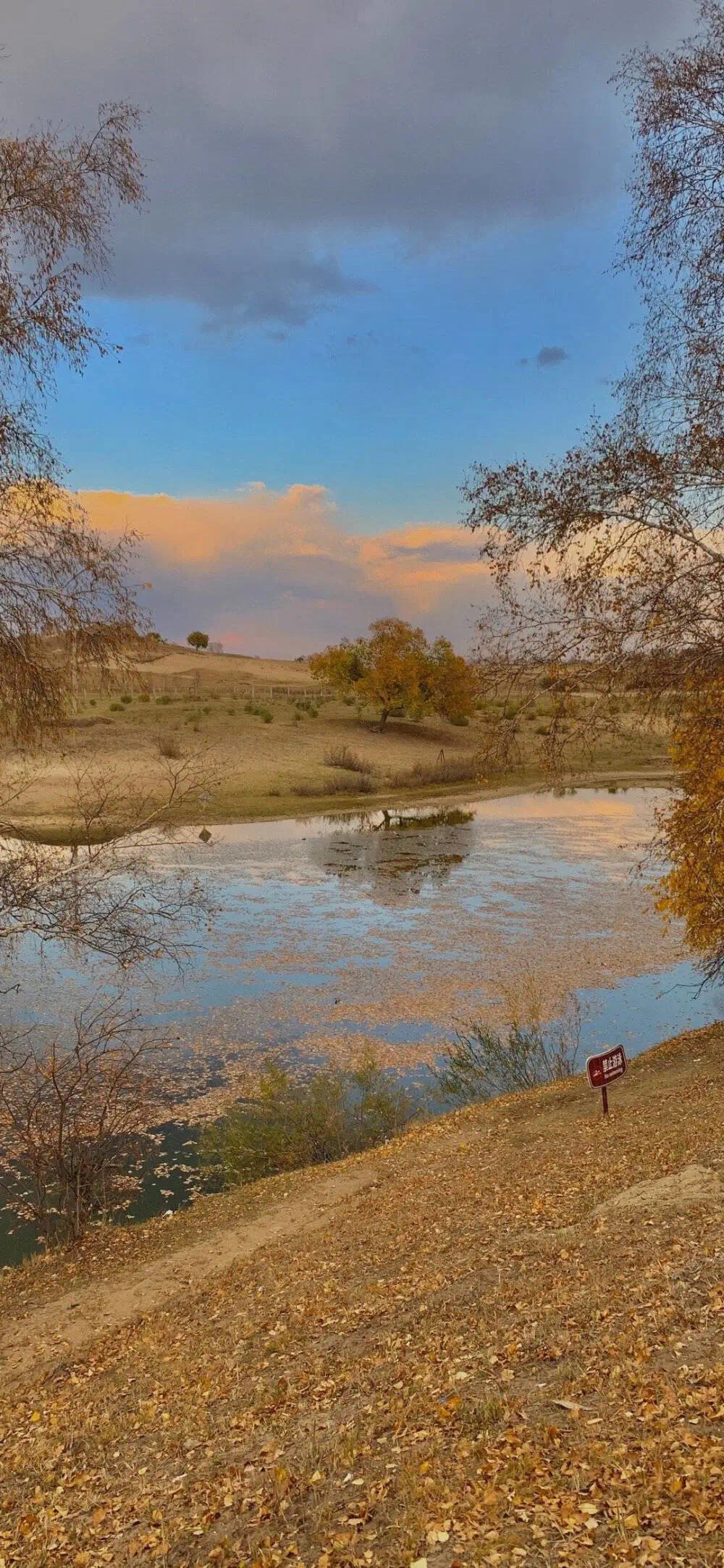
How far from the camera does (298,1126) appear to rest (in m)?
12.8

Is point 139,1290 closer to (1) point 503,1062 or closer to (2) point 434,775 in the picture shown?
(1) point 503,1062

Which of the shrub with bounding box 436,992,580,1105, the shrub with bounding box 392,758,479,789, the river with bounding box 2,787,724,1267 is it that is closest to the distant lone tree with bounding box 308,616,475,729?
the shrub with bounding box 392,758,479,789

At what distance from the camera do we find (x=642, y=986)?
19.2 metres

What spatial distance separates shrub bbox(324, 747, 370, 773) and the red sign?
120 ft

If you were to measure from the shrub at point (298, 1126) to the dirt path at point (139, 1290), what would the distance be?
5.68 feet

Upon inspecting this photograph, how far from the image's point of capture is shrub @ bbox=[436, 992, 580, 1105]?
1453 centimetres

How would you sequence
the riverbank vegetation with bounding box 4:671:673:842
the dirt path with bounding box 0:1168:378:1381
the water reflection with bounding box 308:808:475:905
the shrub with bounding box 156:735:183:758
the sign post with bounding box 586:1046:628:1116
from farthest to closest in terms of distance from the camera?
the shrub with bounding box 156:735:183:758 → the riverbank vegetation with bounding box 4:671:673:842 → the water reflection with bounding box 308:808:475:905 → the sign post with bounding box 586:1046:628:1116 → the dirt path with bounding box 0:1168:378:1381

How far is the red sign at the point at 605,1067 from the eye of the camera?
32.9 feet

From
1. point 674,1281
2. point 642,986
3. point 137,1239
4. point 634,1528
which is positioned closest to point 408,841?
point 642,986

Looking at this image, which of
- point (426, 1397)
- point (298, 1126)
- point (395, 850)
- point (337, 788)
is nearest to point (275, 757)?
point (337, 788)

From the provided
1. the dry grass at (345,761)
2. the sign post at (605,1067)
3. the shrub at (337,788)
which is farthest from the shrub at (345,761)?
the sign post at (605,1067)

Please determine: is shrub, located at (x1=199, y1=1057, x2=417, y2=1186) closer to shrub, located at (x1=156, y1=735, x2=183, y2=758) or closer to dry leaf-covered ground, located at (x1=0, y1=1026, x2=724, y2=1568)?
dry leaf-covered ground, located at (x1=0, y1=1026, x2=724, y2=1568)

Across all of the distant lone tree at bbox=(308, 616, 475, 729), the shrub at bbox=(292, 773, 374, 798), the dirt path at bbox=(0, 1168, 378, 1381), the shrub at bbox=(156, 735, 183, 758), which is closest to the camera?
the dirt path at bbox=(0, 1168, 378, 1381)

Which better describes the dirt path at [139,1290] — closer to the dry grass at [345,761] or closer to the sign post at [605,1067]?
the sign post at [605,1067]
